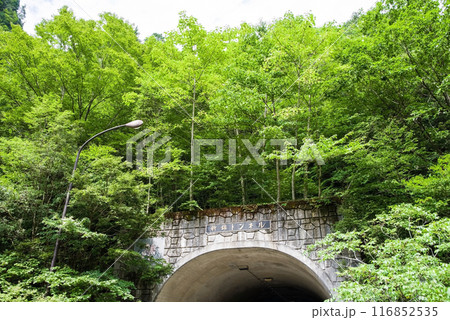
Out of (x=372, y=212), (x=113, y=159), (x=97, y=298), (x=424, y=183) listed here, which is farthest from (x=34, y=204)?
(x=424, y=183)

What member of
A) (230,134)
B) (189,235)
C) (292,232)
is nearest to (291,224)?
(292,232)

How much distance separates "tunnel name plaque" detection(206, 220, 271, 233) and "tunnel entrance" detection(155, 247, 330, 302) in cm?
59

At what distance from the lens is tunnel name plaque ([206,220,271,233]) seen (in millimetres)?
9086

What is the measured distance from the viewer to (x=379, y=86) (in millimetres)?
9078

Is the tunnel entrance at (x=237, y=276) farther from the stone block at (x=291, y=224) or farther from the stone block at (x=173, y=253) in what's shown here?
the stone block at (x=291, y=224)

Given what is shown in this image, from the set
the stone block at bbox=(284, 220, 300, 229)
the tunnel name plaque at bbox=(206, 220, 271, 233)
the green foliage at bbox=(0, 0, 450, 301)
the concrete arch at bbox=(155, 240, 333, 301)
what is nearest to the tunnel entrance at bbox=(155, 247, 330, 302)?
the concrete arch at bbox=(155, 240, 333, 301)

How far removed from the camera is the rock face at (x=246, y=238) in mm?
8555

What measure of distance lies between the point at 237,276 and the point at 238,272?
56 centimetres

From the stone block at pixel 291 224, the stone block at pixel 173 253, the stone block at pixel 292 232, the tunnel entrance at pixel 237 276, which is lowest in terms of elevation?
the tunnel entrance at pixel 237 276

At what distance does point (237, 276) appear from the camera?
1205 centimetres

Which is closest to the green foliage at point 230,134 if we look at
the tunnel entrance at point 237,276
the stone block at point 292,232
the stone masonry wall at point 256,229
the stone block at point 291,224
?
the stone masonry wall at point 256,229

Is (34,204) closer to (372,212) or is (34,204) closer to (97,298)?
(97,298)

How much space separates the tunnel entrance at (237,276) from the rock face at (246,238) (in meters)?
0.04

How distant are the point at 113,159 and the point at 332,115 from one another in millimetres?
7195
